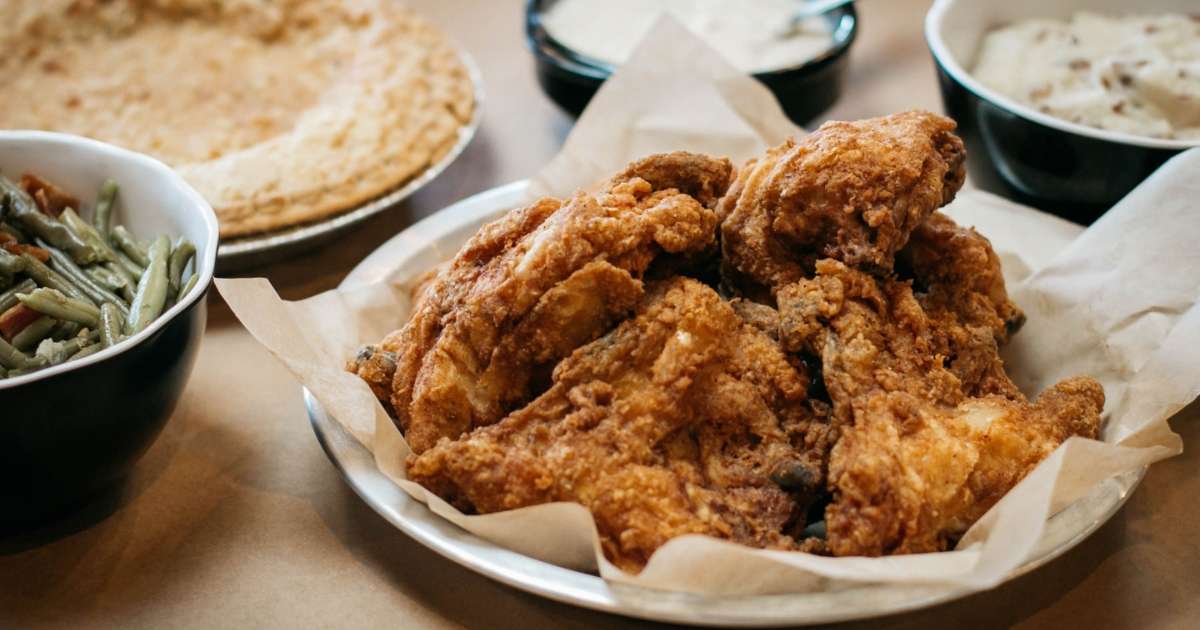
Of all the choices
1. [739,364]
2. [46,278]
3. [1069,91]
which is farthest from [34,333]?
[1069,91]

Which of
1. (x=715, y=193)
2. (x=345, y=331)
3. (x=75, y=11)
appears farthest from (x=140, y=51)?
(x=715, y=193)

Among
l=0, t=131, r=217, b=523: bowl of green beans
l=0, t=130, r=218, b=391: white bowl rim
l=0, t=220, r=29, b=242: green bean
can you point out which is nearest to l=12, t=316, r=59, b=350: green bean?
l=0, t=131, r=217, b=523: bowl of green beans

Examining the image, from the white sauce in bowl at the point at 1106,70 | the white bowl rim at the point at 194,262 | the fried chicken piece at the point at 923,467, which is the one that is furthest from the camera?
the white sauce in bowl at the point at 1106,70

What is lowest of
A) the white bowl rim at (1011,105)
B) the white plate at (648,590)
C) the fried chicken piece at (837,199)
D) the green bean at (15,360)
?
the white bowl rim at (1011,105)

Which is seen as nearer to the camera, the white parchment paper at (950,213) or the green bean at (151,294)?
the white parchment paper at (950,213)

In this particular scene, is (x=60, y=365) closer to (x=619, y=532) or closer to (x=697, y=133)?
(x=619, y=532)

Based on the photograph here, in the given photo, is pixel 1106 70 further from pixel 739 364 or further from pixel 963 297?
pixel 739 364

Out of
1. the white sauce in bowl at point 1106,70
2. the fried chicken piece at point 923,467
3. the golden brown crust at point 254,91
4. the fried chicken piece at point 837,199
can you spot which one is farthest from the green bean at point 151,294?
the white sauce in bowl at point 1106,70

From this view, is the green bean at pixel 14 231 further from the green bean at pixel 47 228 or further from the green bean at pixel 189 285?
the green bean at pixel 189 285
